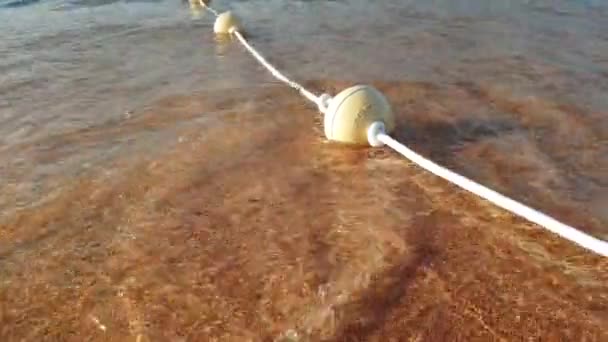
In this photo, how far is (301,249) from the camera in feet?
9.96

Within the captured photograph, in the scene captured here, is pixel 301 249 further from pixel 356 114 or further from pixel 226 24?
pixel 226 24

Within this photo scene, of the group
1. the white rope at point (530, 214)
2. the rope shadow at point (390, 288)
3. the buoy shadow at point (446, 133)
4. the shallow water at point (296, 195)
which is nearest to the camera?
the white rope at point (530, 214)

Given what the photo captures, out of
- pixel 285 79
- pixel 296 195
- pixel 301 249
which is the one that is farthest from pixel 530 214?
pixel 285 79

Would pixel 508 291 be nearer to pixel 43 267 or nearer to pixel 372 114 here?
pixel 372 114

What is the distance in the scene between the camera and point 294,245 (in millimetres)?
3072

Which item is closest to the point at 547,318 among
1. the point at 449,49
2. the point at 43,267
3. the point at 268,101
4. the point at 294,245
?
the point at 294,245

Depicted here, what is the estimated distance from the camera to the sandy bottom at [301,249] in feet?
8.30

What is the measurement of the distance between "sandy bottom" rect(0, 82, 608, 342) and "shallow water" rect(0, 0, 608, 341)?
11 mm

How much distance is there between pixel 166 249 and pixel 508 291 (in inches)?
64.1

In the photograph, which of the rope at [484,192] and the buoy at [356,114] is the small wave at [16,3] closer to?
the rope at [484,192]

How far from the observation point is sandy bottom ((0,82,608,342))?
253 centimetres

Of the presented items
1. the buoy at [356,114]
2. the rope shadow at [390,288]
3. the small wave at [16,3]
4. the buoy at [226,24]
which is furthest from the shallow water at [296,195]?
the small wave at [16,3]

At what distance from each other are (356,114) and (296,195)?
2.22 feet

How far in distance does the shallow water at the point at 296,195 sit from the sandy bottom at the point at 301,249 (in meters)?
0.01
